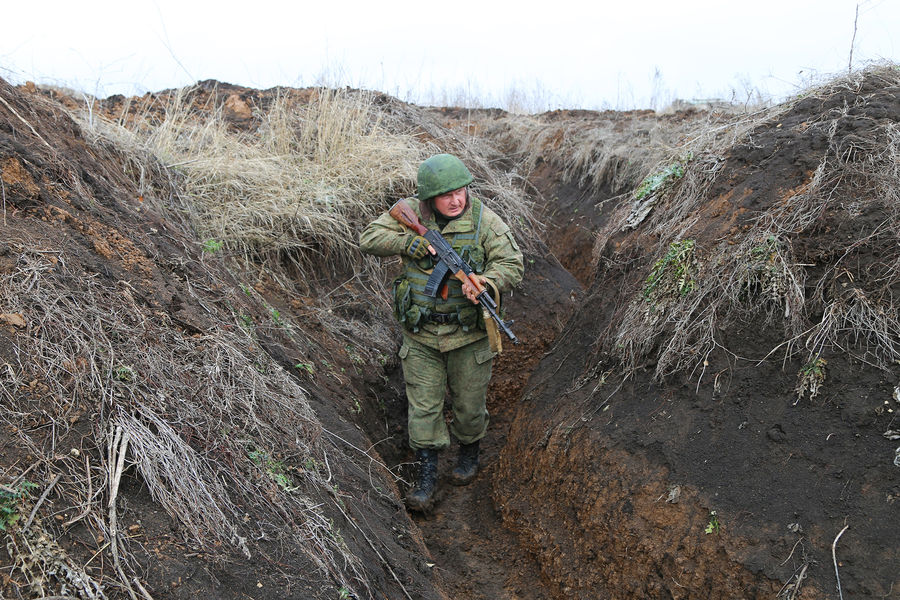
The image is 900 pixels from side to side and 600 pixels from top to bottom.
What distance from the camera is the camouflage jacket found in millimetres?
4137

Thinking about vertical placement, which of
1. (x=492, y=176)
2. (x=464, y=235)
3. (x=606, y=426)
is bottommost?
(x=606, y=426)

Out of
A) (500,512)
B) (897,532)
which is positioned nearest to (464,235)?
(500,512)

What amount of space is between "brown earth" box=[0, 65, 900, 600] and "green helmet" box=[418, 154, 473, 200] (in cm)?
134

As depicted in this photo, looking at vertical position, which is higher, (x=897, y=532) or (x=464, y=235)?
(x=464, y=235)

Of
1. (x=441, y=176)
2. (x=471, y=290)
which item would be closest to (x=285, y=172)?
(x=441, y=176)

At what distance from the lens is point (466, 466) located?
4.73 metres

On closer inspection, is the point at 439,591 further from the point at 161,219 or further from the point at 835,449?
the point at 161,219

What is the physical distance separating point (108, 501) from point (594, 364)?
9.67 feet

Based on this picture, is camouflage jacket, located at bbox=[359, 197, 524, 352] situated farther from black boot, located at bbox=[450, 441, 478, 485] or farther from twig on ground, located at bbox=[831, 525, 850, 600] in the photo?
twig on ground, located at bbox=[831, 525, 850, 600]

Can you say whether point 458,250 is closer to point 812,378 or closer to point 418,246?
point 418,246

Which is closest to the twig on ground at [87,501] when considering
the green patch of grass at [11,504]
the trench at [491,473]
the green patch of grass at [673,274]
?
the green patch of grass at [11,504]

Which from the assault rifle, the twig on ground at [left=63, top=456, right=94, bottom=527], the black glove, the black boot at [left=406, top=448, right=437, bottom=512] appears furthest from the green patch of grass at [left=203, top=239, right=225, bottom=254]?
the twig on ground at [left=63, top=456, right=94, bottom=527]

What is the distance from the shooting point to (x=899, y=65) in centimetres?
391

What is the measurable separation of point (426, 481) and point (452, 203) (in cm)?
192
